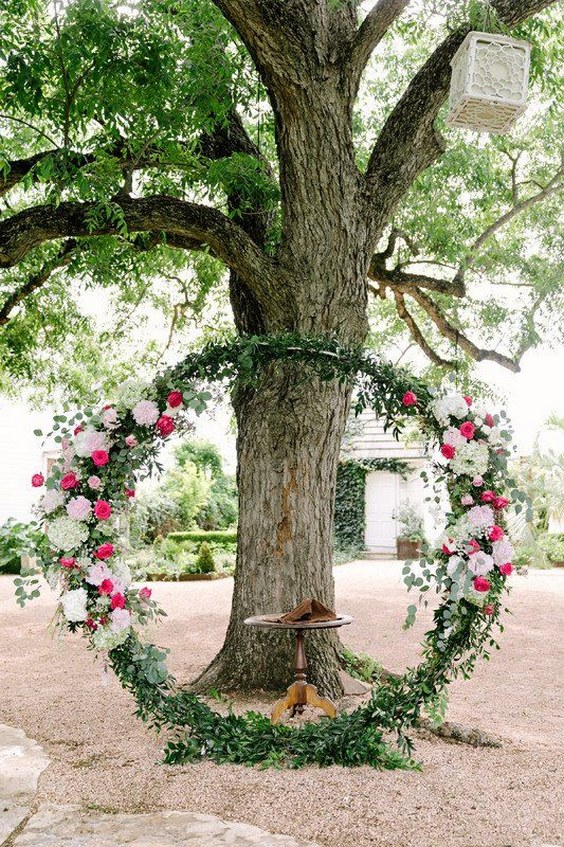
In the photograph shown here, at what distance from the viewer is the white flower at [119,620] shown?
4.77 metres

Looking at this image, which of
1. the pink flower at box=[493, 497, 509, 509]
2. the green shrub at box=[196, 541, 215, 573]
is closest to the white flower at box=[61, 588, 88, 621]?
the pink flower at box=[493, 497, 509, 509]

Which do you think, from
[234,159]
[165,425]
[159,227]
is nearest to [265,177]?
[234,159]

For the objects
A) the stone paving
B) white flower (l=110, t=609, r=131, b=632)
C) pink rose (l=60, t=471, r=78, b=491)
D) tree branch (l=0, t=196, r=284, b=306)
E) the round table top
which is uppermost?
tree branch (l=0, t=196, r=284, b=306)

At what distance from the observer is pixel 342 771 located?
4.64m

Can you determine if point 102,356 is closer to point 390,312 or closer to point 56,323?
point 56,323

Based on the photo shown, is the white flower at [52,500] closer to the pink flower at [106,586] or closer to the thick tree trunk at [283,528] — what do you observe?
the pink flower at [106,586]

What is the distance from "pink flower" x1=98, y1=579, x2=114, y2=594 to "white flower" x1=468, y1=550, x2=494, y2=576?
2.16 meters

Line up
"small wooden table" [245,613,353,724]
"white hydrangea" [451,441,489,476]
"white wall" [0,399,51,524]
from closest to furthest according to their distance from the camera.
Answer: "white hydrangea" [451,441,489,476] < "small wooden table" [245,613,353,724] < "white wall" [0,399,51,524]

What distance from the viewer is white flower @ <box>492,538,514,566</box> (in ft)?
16.1

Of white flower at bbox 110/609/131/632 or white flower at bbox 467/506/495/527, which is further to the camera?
white flower at bbox 467/506/495/527

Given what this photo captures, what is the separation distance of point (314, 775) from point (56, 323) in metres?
6.98

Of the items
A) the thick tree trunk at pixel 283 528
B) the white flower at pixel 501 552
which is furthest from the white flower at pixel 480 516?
the thick tree trunk at pixel 283 528

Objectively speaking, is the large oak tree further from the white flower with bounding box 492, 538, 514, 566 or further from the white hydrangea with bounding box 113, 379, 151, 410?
the white flower with bounding box 492, 538, 514, 566

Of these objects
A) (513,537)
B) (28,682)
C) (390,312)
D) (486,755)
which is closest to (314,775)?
(486,755)
